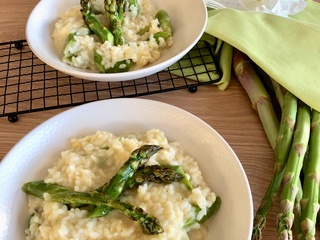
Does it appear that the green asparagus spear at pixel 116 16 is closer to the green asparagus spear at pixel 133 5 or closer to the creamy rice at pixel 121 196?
the green asparagus spear at pixel 133 5

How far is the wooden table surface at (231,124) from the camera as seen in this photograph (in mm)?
1373

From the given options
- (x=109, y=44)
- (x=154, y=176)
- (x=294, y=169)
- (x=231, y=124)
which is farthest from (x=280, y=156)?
(x=109, y=44)

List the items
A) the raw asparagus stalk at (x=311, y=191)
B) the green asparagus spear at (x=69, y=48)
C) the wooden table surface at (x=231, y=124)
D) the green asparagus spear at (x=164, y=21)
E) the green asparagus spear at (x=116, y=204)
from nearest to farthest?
the green asparagus spear at (x=116, y=204) → the raw asparagus stalk at (x=311, y=191) → the wooden table surface at (x=231, y=124) → the green asparagus spear at (x=69, y=48) → the green asparagus spear at (x=164, y=21)

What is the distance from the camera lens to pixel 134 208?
1047 millimetres

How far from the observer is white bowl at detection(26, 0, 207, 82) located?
4.84 feet

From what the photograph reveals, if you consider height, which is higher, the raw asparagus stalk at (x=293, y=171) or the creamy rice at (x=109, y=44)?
the creamy rice at (x=109, y=44)

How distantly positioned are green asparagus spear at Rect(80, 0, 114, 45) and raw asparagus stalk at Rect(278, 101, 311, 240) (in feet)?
2.62

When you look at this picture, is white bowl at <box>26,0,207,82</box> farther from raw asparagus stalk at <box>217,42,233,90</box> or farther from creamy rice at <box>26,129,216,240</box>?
creamy rice at <box>26,129,216,240</box>

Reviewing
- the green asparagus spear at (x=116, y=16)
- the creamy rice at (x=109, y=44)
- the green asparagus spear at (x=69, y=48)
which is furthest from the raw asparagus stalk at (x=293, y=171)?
the green asparagus spear at (x=69, y=48)

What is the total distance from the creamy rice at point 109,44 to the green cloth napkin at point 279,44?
269 millimetres

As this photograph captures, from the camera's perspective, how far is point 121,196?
44.6 inches

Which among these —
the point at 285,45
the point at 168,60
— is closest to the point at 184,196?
the point at 168,60

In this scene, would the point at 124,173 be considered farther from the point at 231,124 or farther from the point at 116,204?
the point at 231,124

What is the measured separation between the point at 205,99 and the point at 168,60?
25cm
